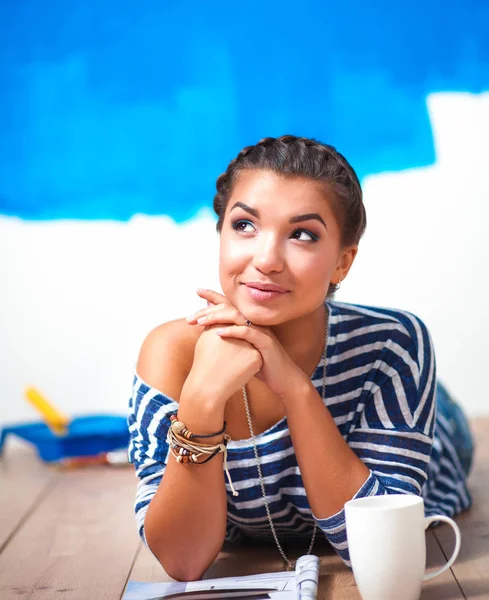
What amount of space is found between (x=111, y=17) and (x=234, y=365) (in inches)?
88.0

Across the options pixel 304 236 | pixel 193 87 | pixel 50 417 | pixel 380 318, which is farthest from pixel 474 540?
pixel 193 87

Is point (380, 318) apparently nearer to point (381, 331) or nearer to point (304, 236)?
point (381, 331)

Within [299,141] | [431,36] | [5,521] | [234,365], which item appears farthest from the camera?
[431,36]

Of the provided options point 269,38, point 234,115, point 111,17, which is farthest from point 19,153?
point 269,38

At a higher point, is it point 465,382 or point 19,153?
point 19,153

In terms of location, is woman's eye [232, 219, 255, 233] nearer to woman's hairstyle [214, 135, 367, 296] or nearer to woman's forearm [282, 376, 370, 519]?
woman's hairstyle [214, 135, 367, 296]

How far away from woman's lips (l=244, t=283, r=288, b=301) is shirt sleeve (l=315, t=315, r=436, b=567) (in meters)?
0.26

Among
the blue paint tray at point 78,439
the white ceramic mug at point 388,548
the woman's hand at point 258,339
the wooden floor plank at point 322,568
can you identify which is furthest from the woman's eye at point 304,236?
the blue paint tray at point 78,439

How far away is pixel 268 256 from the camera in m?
1.10

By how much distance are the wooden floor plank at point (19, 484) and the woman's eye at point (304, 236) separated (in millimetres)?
864

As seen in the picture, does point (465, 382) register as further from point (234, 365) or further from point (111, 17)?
point (234, 365)

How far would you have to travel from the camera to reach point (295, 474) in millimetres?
1266

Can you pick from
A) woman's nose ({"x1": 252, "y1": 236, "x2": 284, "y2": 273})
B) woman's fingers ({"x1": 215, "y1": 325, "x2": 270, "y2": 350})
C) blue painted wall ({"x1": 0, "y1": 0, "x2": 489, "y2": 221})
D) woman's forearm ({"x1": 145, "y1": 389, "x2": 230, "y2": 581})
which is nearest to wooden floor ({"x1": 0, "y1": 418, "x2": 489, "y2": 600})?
woman's forearm ({"x1": 145, "y1": 389, "x2": 230, "y2": 581})

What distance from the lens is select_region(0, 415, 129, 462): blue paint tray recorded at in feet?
8.17
